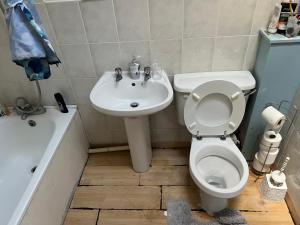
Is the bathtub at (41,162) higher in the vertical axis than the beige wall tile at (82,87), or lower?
lower

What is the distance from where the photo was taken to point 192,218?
152 centimetres

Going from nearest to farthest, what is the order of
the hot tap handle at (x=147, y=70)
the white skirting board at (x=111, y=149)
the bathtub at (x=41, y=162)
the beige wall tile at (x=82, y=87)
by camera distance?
the bathtub at (x=41, y=162) → the hot tap handle at (x=147, y=70) → the beige wall tile at (x=82, y=87) → the white skirting board at (x=111, y=149)

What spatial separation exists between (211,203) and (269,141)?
0.56 metres

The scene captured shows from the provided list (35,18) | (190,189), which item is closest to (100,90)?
(35,18)

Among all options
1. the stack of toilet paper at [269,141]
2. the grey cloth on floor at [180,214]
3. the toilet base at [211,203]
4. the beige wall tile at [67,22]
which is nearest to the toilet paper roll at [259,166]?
the stack of toilet paper at [269,141]

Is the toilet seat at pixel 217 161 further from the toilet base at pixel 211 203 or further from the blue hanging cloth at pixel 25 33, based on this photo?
the blue hanging cloth at pixel 25 33

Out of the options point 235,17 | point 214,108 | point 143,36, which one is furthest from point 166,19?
point 214,108

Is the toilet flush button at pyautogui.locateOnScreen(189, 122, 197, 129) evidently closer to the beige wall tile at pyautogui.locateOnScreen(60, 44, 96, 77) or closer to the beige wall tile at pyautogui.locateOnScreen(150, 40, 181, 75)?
the beige wall tile at pyautogui.locateOnScreen(150, 40, 181, 75)

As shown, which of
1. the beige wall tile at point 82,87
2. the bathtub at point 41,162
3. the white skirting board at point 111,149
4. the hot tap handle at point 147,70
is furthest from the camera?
the white skirting board at point 111,149

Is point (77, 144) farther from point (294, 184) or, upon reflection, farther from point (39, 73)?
point (294, 184)

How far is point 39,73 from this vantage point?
52.7 inches

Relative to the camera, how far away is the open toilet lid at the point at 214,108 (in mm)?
1386

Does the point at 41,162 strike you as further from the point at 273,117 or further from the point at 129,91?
the point at 273,117

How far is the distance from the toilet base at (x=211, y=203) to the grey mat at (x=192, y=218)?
42 millimetres
